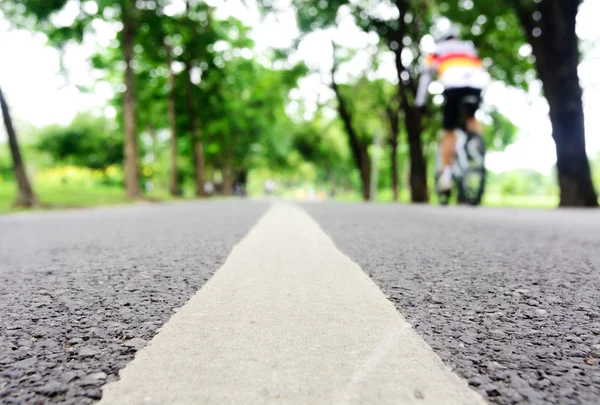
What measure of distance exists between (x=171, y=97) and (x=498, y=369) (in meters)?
26.2

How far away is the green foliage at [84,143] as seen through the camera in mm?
45156

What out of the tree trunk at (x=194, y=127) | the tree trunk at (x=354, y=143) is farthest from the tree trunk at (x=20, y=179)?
the tree trunk at (x=354, y=143)

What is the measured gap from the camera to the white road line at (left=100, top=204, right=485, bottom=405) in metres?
1.34

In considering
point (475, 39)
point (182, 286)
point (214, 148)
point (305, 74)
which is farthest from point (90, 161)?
point (182, 286)

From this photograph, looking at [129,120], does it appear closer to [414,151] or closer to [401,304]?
[414,151]

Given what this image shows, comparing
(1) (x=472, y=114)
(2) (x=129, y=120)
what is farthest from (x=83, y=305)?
(2) (x=129, y=120)

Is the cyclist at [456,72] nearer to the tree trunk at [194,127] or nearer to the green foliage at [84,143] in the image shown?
the tree trunk at [194,127]

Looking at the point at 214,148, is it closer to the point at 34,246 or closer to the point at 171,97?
the point at 171,97

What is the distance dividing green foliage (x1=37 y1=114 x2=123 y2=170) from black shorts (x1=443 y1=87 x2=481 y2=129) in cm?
3860

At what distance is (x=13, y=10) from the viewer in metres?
14.0

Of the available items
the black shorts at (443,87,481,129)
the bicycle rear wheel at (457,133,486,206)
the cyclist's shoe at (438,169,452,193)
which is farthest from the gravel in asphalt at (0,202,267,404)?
the cyclist's shoe at (438,169,452,193)

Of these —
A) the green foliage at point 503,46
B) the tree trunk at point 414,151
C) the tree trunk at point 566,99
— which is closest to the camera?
the tree trunk at point 566,99

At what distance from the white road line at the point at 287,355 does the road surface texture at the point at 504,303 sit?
0.13 metres

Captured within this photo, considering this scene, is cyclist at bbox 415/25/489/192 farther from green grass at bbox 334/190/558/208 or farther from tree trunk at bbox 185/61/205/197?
tree trunk at bbox 185/61/205/197
